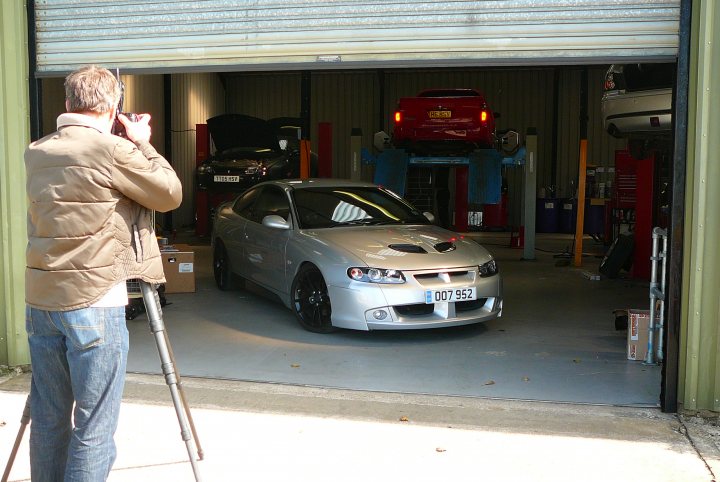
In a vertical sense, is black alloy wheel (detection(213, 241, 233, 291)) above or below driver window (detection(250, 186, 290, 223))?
below

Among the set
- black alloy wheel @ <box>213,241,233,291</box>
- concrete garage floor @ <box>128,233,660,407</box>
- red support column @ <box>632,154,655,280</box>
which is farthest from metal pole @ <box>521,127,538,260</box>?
black alloy wheel @ <box>213,241,233,291</box>

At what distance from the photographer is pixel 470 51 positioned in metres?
4.46

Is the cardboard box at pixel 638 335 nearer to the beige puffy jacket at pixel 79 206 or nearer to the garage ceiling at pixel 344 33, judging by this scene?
the garage ceiling at pixel 344 33

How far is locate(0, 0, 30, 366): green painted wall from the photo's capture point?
199 inches

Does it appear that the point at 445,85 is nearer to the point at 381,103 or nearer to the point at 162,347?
the point at 381,103

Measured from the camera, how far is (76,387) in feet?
8.62

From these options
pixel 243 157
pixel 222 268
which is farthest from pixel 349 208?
pixel 243 157

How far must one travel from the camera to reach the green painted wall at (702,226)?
4164 millimetres

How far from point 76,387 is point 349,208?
4.76m

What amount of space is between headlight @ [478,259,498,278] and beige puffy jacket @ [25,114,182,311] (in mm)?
4125

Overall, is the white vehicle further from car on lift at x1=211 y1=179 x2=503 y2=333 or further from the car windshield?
the car windshield

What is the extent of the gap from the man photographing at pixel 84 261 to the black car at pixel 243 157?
10661 millimetres

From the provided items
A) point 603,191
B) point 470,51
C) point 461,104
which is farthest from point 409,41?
point 603,191

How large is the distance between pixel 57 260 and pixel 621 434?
9.87ft
